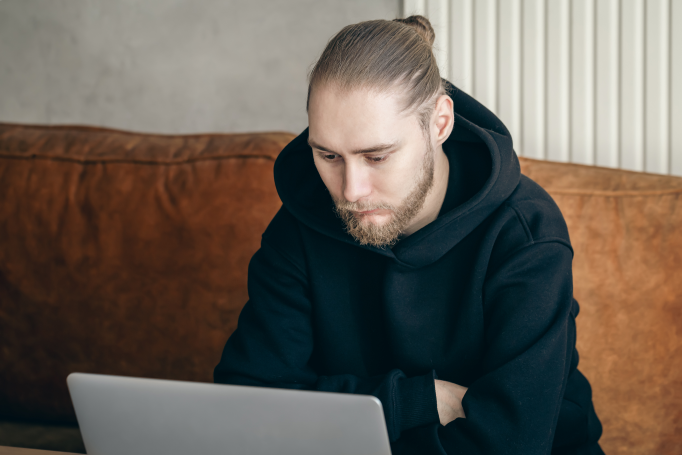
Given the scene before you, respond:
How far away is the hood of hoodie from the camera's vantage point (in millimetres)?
875

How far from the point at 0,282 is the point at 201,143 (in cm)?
66

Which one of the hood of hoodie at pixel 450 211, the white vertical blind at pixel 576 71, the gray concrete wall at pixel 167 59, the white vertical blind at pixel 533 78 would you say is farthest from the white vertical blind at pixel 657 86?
the hood of hoodie at pixel 450 211

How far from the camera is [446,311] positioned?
926 mm

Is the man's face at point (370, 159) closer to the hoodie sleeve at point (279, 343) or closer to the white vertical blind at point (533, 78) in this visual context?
the hoodie sleeve at point (279, 343)

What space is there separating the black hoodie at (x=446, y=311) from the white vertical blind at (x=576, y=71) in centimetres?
70

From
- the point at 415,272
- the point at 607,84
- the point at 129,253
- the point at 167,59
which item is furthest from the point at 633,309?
the point at 167,59

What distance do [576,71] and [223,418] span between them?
1.52 meters

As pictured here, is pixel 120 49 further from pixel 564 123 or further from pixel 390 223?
pixel 564 123

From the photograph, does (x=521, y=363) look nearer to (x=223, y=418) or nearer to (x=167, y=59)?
(x=223, y=418)

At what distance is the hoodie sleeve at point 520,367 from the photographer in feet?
2.45

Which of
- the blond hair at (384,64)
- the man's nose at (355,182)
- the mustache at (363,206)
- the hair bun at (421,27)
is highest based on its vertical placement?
the hair bun at (421,27)

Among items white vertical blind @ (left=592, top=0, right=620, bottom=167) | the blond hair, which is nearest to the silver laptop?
the blond hair

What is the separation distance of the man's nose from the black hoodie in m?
0.11

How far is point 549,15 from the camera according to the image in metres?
1.58
